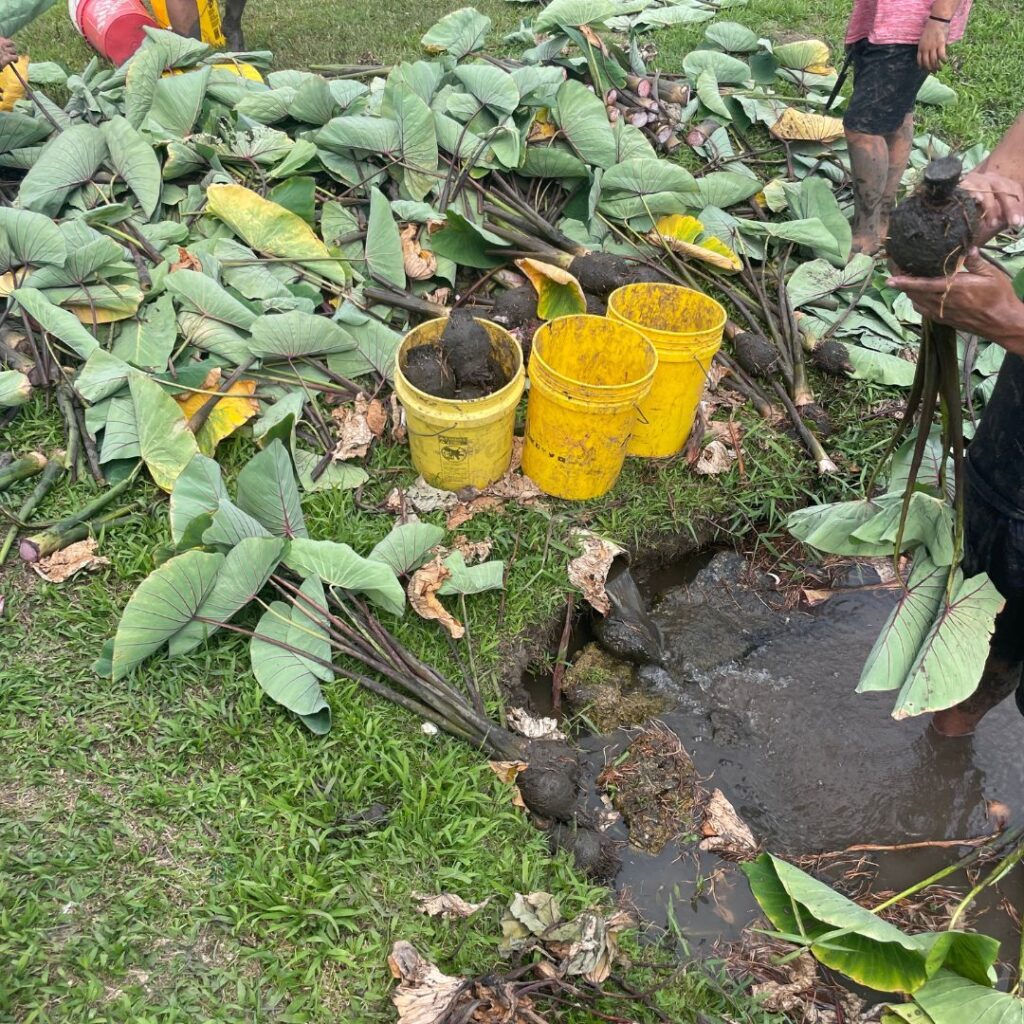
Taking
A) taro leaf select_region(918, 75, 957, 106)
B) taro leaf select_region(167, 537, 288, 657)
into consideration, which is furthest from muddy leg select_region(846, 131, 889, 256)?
taro leaf select_region(167, 537, 288, 657)

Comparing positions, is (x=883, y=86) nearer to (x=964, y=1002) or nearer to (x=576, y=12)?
(x=576, y=12)

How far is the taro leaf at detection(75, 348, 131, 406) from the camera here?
2854 millimetres

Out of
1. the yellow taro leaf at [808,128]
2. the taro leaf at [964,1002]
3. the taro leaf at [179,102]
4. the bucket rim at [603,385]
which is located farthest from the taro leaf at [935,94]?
the taro leaf at [964,1002]

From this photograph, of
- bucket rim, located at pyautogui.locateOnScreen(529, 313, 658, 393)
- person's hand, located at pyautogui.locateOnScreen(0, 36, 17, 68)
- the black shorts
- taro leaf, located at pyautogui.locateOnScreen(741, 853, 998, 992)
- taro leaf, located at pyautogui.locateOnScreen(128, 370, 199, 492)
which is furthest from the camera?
the black shorts

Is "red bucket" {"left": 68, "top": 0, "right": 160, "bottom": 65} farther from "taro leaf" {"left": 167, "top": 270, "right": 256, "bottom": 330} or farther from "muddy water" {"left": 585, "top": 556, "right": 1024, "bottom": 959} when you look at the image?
"muddy water" {"left": 585, "top": 556, "right": 1024, "bottom": 959}

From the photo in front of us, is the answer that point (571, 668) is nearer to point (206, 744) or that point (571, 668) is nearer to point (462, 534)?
point (462, 534)

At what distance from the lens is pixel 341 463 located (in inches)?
120

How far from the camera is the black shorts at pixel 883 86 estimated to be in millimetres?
3645

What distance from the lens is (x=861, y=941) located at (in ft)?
5.72

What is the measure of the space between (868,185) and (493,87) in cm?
192

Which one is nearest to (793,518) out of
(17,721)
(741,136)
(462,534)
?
(462,534)

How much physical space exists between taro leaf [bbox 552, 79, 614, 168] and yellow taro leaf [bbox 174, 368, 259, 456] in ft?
7.05

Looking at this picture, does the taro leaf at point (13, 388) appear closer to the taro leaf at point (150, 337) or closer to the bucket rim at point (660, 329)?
the taro leaf at point (150, 337)

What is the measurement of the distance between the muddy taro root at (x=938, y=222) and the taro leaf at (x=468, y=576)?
4.98 ft
